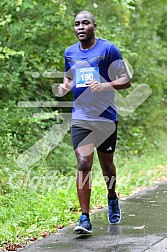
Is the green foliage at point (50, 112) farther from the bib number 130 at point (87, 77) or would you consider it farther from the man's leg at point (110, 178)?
the bib number 130 at point (87, 77)

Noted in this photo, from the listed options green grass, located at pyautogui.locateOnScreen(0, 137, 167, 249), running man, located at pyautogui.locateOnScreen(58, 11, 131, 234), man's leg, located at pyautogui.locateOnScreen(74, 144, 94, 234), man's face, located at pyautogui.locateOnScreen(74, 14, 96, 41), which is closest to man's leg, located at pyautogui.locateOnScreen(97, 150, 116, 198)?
running man, located at pyautogui.locateOnScreen(58, 11, 131, 234)

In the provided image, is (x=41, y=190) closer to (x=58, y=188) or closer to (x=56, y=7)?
(x=58, y=188)

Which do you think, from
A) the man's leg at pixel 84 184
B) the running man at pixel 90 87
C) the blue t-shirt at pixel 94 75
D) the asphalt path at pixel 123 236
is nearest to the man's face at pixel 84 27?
the running man at pixel 90 87

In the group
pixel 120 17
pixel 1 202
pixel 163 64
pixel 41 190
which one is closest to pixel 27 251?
pixel 1 202

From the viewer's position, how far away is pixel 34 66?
1098cm

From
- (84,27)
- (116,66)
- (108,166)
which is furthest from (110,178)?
(84,27)

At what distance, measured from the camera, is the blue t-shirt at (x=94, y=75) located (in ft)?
19.5

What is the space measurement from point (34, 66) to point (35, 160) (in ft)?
7.52

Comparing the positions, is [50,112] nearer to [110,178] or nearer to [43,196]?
[43,196]

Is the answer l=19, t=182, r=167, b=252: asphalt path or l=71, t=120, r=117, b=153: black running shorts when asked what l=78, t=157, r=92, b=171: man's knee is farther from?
l=19, t=182, r=167, b=252: asphalt path

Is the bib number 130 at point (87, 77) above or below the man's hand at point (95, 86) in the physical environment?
above

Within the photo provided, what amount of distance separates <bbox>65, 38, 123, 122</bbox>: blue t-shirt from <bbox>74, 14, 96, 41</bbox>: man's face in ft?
0.44

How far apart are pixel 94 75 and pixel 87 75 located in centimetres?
7

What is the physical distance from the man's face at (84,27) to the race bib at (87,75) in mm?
314
